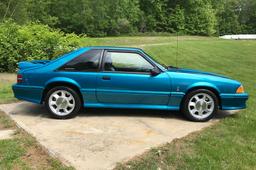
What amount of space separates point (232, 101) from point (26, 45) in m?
8.04

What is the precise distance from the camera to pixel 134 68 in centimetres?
733

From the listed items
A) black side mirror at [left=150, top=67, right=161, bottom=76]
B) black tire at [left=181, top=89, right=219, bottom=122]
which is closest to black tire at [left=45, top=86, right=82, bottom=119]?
black side mirror at [left=150, top=67, right=161, bottom=76]

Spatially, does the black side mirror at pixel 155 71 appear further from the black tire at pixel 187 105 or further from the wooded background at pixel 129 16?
the wooded background at pixel 129 16

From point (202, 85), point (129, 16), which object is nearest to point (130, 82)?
point (202, 85)

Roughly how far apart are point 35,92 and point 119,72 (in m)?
1.52

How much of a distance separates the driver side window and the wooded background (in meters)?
43.2

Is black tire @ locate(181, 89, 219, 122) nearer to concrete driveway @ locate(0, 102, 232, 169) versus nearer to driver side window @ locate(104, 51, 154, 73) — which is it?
concrete driveway @ locate(0, 102, 232, 169)

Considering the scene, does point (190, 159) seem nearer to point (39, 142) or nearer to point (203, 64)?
point (39, 142)

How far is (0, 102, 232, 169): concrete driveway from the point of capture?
17.7 ft

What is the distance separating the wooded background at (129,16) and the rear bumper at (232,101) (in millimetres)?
43917

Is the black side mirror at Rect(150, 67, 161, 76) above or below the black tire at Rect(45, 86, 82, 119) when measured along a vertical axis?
above

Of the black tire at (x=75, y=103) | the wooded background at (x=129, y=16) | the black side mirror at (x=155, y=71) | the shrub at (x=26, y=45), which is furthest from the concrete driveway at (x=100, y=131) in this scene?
the wooded background at (x=129, y=16)

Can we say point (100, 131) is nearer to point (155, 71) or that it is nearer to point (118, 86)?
point (118, 86)

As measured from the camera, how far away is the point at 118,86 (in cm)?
723
